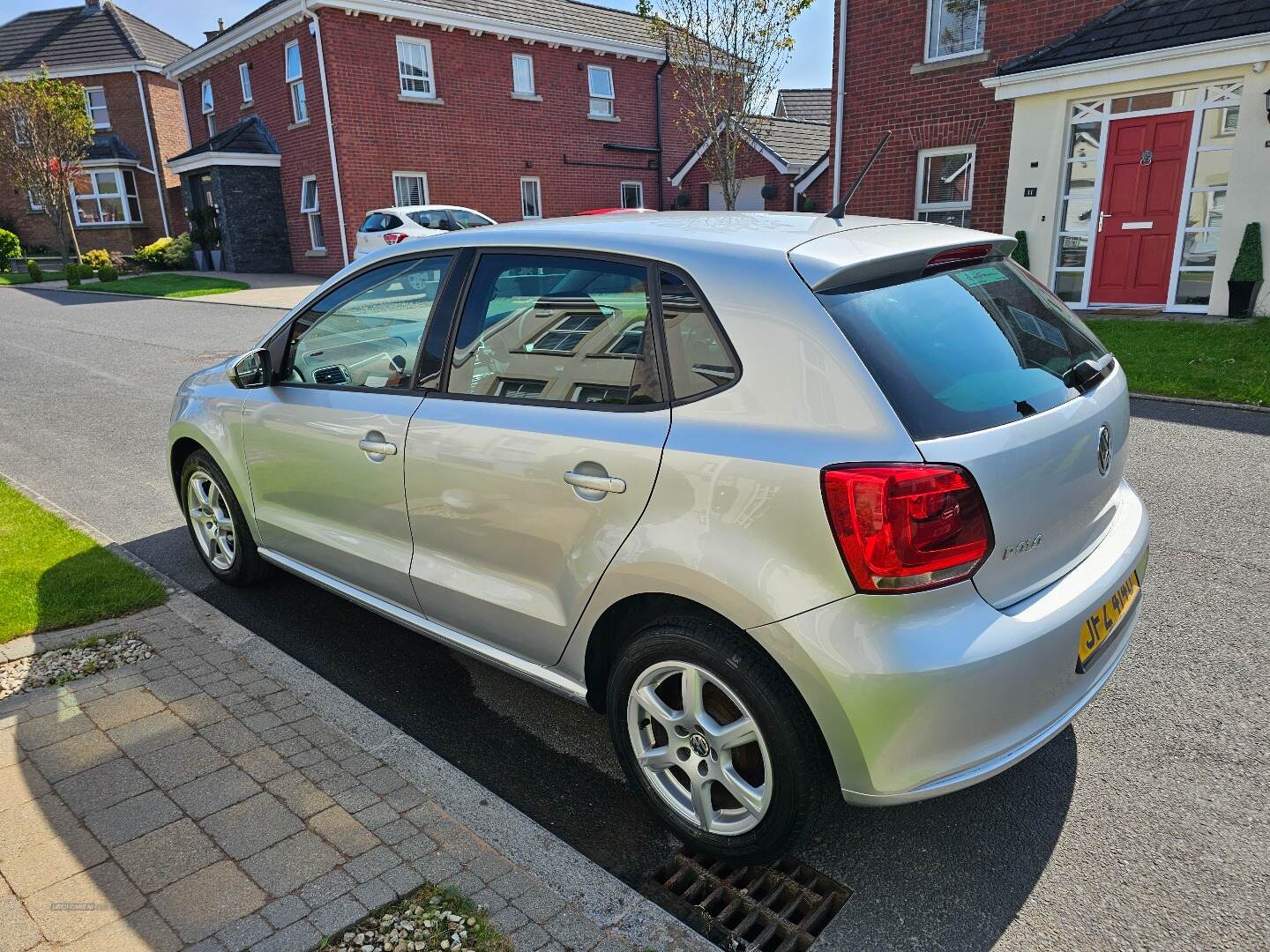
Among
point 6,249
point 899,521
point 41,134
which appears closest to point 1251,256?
point 899,521

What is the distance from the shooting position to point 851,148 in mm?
16547

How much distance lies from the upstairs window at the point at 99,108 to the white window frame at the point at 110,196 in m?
3.10

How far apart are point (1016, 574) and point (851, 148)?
15.8m

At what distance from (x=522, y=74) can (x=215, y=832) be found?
2769cm

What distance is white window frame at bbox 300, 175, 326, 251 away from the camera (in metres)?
25.1

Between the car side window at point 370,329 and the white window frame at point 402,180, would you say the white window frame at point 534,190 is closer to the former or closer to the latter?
the white window frame at point 402,180

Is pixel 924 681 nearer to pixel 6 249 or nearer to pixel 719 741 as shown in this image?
pixel 719 741

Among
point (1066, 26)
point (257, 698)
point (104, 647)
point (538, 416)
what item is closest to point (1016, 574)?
point (538, 416)

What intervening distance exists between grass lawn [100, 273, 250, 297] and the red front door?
18.8 meters

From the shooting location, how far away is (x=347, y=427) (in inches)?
139

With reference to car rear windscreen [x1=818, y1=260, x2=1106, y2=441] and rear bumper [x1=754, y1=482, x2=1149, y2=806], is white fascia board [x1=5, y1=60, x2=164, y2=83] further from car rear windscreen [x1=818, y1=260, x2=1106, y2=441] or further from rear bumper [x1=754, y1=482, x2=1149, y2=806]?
rear bumper [x1=754, y1=482, x2=1149, y2=806]

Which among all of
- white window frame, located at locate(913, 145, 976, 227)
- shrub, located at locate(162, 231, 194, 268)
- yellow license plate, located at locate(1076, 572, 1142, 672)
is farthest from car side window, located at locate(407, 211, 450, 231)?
yellow license plate, located at locate(1076, 572, 1142, 672)

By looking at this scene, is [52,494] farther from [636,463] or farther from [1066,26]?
[1066,26]

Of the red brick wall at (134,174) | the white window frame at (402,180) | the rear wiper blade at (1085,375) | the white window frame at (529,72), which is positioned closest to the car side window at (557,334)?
the rear wiper blade at (1085,375)
